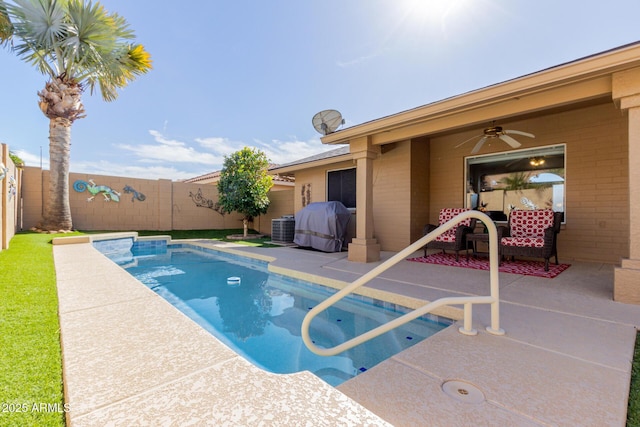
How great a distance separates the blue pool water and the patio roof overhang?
299 cm

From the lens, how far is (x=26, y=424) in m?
A: 1.24

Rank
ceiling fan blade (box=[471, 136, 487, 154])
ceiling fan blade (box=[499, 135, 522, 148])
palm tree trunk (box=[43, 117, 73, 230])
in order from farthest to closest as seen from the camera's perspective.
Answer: palm tree trunk (box=[43, 117, 73, 230]) < ceiling fan blade (box=[471, 136, 487, 154]) < ceiling fan blade (box=[499, 135, 522, 148])

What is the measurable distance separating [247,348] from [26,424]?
1875mm

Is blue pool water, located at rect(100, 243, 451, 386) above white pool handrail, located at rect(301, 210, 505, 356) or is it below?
below

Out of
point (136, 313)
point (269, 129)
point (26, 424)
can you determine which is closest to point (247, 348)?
point (136, 313)

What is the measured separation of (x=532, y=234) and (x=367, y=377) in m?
5.42

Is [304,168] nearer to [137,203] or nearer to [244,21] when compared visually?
[244,21]

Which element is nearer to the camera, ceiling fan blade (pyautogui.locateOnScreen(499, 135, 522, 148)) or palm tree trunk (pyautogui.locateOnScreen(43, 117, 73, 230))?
ceiling fan blade (pyautogui.locateOnScreen(499, 135, 522, 148))

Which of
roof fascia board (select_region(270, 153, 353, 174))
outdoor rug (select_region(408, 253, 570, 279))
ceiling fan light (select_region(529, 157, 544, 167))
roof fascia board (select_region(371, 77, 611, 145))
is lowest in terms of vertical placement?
outdoor rug (select_region(408, 253, 570, 279))

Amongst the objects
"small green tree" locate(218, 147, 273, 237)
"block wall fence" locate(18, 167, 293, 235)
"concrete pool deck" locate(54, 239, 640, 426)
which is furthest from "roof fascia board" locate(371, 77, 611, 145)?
"block wall fence" locate(18, 167, 293, 235)

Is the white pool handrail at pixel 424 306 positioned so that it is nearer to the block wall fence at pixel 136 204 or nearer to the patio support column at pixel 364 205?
the patio support column at pixel 364 205

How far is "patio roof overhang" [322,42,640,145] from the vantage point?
10.5ft

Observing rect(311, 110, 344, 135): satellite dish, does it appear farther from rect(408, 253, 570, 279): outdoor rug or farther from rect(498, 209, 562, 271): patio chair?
rect(498, 209, 562, 271): patio chair

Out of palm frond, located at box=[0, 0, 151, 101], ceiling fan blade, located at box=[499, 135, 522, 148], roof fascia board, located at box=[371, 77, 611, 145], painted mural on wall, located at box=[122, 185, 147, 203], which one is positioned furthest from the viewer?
painted mural on wall, located at box=[122, 185, 147, 203]
